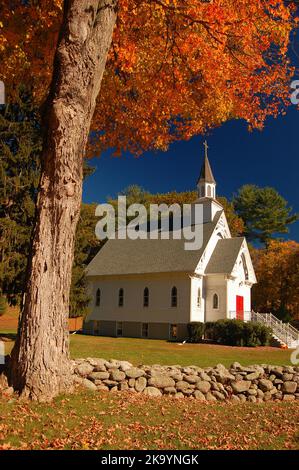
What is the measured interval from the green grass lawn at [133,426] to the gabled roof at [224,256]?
73.4 feet

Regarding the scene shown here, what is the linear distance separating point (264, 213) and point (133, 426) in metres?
60.0

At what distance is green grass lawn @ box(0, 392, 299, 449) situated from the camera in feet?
19.7

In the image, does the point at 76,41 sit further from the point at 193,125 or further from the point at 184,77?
the point at 193,125

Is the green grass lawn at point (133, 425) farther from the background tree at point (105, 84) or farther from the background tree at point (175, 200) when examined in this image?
the background tree at point (175, 200)

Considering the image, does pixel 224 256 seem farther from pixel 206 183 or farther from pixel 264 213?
pixel 264 213

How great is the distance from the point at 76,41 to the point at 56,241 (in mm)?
3767

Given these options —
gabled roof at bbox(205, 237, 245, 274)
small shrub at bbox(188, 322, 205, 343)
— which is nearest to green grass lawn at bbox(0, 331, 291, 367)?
small shrub at bbox(188, 322, 205, 343)

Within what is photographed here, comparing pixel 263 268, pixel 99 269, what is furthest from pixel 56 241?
pixel 263 268

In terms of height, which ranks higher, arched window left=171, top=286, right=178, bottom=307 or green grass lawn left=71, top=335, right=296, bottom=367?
arched window left=171, top=286, right=178, bottom=307

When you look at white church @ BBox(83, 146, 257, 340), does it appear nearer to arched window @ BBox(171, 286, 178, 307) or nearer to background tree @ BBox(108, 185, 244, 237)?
arched window @ BBox(171, 286, 178, 307)

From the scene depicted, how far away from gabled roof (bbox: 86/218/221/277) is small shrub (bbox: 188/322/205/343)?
367cm

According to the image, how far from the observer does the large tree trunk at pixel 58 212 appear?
786 centimetres

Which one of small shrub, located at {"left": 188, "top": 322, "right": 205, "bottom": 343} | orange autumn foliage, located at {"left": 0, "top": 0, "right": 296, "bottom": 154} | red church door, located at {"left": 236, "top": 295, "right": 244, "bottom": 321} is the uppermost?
orange autumn foliage, located at {"left": 0, "top": 0, "right": 296, "bottom": 154}

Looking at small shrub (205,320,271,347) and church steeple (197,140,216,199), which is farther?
church steeple (197,140,216,199)
